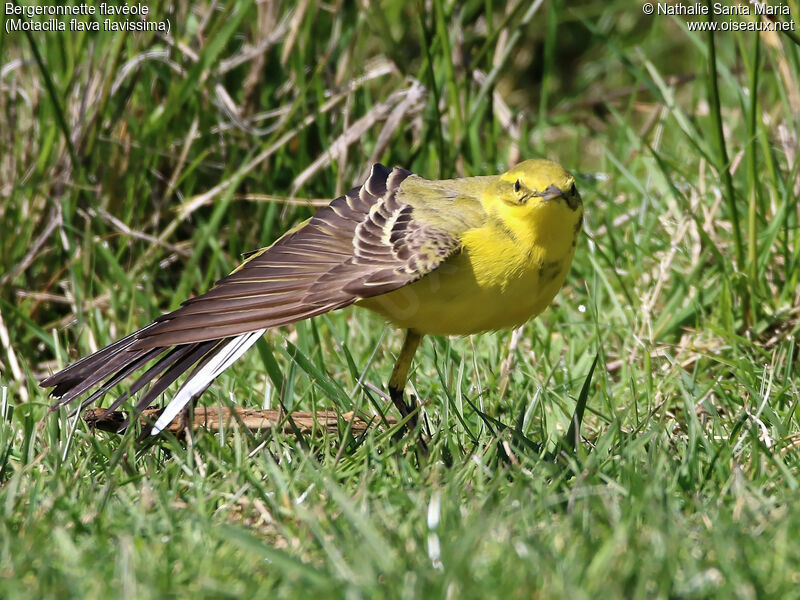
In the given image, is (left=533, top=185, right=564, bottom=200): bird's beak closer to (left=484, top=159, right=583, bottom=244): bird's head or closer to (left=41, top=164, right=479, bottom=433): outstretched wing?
(left=484, top=159, right=583, bottom=244): bird's head

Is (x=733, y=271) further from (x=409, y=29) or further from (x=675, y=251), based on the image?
(x=409, y=29)

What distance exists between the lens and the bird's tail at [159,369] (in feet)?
12.6

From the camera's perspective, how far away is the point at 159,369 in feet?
13.0

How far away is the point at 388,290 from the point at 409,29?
406cm

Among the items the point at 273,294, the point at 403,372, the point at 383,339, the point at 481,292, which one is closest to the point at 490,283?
the point at 481,292

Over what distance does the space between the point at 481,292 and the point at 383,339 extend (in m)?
1.41

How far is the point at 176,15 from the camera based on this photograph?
19.5 ft

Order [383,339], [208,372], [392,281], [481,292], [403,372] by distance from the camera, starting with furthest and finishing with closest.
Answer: [383,339] → [403,372] → [208,372] → [481,292] → [392,281]

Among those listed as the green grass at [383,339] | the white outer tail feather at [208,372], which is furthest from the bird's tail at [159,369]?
the green grass at [383,339]

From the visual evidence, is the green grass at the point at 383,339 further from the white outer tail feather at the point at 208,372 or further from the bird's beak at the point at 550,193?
the bird's beak at the point at 550,193

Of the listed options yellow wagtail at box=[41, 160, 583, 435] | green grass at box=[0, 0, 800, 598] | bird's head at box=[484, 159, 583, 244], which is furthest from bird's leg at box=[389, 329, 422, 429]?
bird's head at box=[484, 159, 583, 244]

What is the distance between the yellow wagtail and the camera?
147 inches

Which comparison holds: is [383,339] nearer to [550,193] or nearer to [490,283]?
[490,283]

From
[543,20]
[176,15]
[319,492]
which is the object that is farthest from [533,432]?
[543,20]
